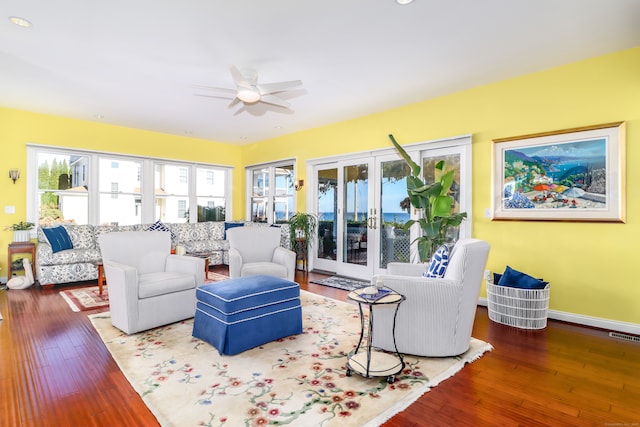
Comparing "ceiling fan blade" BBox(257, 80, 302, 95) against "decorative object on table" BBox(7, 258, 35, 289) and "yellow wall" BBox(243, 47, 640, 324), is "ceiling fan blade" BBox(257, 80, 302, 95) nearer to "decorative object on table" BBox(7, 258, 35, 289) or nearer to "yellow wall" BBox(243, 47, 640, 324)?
"yellow wall" BBox(243, 47, 640, 324)

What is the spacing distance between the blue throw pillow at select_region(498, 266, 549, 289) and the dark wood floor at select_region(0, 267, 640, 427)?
18.0 inches

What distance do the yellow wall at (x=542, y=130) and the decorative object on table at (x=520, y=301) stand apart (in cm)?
45

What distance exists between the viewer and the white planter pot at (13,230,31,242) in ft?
16.9

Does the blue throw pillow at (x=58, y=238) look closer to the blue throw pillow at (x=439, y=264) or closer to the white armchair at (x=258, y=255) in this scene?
the white armchair at (x=258, y=255)

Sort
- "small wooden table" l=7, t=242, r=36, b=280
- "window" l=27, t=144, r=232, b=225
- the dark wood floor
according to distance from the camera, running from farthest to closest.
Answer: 1. "window" l=27, t=144, r=232, b=225
2. "small wooden table" l=7, t=242, r=36, b=280
3. the dark wood floor

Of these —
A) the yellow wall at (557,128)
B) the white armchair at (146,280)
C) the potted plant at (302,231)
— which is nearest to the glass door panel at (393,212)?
the yellow wall at (557,128)

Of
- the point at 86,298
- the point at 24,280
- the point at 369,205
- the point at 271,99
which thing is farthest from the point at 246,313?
the point at 24,280

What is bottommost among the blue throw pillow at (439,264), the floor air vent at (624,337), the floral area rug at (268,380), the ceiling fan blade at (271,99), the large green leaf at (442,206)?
the floor air vent at (624,337)

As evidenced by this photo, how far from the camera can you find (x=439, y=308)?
2.60 metres

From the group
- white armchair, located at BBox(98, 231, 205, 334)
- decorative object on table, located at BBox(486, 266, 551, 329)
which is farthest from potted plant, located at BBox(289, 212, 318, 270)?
decorative object on table, located at BBox(486, 266, 551, 329)

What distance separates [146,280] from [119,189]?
4063 millimetres

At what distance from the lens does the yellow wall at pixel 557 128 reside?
3.28m

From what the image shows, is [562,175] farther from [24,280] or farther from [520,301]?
[24,280]

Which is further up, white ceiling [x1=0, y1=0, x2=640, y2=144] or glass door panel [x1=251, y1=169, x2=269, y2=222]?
white ceiling [x1=0, y1=0, x2=640, y2=144]
